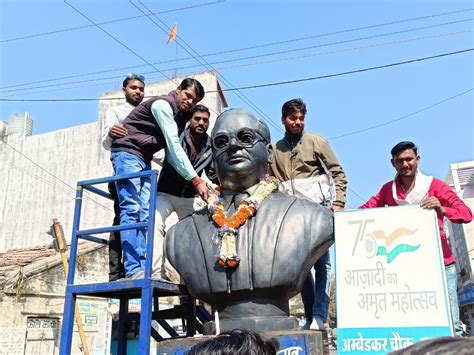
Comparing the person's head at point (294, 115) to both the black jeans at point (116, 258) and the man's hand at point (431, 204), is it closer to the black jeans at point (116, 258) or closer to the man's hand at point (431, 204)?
the man's hand at point (431, 204)

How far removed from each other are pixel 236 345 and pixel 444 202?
2702 millimetres

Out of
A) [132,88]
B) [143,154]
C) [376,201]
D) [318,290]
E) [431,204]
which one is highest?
[132,88]

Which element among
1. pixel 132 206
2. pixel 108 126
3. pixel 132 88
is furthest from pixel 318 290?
pixel 132 88

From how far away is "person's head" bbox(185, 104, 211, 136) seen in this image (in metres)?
4.44

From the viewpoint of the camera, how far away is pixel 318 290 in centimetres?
400

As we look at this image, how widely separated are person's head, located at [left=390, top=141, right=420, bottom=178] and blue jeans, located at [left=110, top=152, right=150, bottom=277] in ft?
6.50

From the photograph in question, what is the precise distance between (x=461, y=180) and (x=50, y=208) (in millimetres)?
21266

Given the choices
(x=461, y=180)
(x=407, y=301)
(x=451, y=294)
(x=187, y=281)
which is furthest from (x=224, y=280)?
(x=461, y=180)

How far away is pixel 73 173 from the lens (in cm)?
2256

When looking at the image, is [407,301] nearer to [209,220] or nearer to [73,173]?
[209,220]

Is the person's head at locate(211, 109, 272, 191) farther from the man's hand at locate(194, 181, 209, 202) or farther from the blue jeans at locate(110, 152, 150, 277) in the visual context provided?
the blue jeans at locate(110, 152, 150, 277)

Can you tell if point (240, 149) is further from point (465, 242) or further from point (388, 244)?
point (465, 242)

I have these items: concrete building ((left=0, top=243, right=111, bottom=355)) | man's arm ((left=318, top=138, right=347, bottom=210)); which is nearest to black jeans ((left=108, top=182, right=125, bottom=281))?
man's arm ((left=318, top=138, right=347, bottom=210))

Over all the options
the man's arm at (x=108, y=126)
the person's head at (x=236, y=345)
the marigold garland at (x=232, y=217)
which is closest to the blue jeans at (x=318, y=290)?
the marigold garland at (x=232, y=217)
